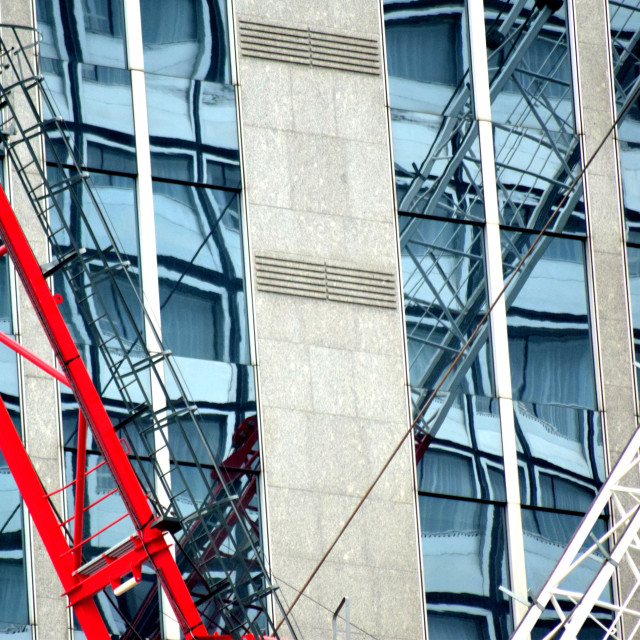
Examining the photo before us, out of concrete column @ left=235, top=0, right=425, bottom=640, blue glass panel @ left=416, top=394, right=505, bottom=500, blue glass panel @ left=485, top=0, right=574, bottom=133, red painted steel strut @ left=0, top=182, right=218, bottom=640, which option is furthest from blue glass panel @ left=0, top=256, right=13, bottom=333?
blue glass panel @ left=485, top=0, right=574, bottom=133

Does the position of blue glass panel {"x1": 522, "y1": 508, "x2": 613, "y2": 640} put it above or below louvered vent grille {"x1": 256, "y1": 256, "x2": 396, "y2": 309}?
below

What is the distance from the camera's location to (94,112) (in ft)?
88.6

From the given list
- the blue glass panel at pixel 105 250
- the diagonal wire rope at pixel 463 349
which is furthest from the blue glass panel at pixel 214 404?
the diagonal wire rope at pixel 463 349

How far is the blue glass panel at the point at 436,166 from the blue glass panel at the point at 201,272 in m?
3.30

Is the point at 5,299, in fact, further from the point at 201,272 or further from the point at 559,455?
the point at 559,455

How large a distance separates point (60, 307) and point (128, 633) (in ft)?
17.0

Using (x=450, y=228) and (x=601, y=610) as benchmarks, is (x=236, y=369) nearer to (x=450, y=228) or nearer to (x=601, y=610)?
(x=450, y=228)

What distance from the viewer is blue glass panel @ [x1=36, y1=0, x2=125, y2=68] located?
2717 centimetres

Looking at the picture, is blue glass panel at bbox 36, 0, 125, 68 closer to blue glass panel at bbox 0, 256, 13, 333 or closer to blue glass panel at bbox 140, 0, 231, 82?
blue glass panel at bbox 140, 0, 231, 82

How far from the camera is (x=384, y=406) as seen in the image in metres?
27.6

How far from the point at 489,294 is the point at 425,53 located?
4.60 m

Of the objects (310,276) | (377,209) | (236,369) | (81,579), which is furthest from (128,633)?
(377,209)

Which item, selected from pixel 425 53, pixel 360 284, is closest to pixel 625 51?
pixel 425 53

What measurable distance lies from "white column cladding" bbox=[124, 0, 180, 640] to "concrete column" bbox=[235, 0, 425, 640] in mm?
1720
